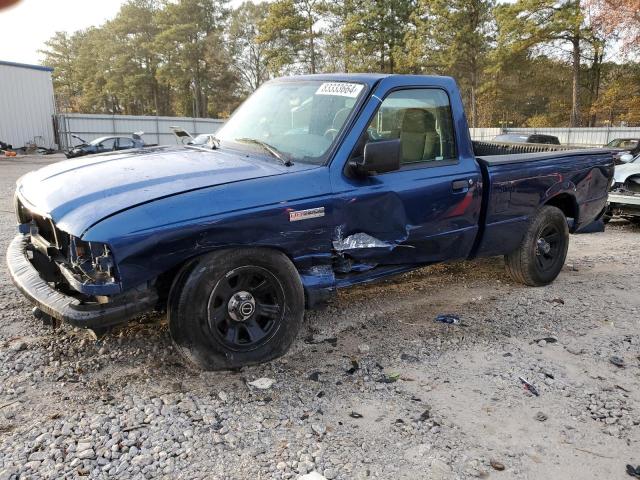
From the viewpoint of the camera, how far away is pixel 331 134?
3754mm

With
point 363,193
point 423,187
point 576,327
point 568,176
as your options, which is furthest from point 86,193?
point 568,176

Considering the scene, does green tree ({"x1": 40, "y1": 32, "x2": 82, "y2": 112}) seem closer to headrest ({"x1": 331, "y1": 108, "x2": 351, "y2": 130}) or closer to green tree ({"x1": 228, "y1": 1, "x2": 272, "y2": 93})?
green tree ({"x1": 228, "y1": 1, "x2": 272, "y2": 93})

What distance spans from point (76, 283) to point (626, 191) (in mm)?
8822

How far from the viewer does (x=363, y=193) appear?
3.67 meters

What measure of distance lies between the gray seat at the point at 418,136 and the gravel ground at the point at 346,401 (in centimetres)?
136

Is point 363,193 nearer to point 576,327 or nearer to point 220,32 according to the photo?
point 576,327

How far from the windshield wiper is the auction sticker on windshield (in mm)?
609

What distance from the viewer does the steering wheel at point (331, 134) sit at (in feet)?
12.2

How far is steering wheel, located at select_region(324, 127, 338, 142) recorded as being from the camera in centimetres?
372

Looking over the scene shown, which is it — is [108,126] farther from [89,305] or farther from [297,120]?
[89,305]

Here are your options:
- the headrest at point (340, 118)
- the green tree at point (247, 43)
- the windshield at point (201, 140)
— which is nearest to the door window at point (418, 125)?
the headrest at point (340, 118)

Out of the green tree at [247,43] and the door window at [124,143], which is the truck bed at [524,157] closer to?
the door window at [124,143]

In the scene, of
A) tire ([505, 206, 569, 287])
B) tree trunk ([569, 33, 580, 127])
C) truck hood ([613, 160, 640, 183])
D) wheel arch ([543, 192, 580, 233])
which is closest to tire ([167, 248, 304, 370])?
tire ([505, 206, 569, 287])

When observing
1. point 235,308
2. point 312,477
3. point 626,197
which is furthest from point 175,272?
point 626,197
